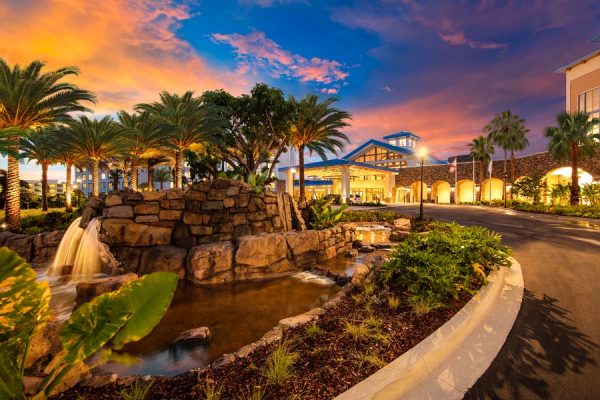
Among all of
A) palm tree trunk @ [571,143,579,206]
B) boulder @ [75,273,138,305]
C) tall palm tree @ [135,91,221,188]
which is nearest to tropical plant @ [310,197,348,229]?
boulder @ [75,273,138,305]

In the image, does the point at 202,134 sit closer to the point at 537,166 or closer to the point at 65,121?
the point at 65,121

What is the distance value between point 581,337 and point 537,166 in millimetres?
40102

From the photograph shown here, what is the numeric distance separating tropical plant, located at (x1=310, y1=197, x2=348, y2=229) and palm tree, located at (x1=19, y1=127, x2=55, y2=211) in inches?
740

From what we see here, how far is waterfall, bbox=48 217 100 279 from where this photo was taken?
9.88 m

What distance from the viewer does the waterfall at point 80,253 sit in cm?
988

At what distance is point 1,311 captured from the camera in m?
2.05

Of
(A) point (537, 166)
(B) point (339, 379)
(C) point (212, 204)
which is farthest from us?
(A) point (537, 166)

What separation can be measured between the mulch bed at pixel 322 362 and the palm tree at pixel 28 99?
16.9 meters

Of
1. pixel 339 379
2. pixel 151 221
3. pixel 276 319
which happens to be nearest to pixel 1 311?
pixel 339 379

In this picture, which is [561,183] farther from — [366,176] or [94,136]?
[94,136]

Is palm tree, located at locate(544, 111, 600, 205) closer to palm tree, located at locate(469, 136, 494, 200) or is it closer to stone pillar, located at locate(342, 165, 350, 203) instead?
palm tree, located at locate(469, 136, 494, 200)

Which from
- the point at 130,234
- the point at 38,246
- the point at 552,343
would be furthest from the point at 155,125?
the point at 552,343

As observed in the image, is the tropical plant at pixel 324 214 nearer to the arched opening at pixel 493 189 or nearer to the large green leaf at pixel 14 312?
the large green leaf at pixel 14 312

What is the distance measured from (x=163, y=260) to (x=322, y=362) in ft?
26.2
